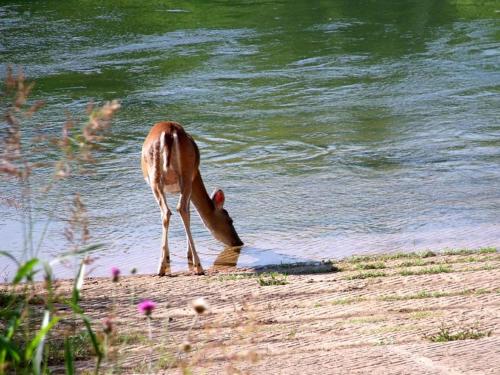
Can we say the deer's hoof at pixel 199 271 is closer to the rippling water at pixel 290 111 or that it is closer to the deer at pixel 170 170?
the deer at pixel 170 170

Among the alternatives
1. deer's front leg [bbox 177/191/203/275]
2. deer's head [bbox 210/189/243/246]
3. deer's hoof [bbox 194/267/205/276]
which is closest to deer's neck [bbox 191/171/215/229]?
deer's head [bbox 210/189/243/246]

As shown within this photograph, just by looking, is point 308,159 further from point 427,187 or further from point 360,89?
point 360,89

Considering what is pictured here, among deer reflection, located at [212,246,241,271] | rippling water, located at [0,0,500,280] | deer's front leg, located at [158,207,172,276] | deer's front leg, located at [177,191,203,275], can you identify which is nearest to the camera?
deer's front leg, located at [158,207,172,276]

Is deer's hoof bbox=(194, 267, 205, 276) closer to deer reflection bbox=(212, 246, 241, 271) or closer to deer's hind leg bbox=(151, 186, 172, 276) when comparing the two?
deer's hind leg bbox=(151, 186, 172, 276)

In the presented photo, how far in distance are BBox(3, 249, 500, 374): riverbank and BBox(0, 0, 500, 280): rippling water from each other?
57.4 inches

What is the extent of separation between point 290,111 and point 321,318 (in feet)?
32.8

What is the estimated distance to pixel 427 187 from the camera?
12.3 metres

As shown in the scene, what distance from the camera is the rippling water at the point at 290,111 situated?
35.7 ft

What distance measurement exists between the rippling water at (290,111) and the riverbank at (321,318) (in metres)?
1.46

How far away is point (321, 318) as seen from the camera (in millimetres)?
6840

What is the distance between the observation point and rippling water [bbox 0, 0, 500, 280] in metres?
10.9

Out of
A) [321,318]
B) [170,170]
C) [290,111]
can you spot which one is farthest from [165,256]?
[290,111]

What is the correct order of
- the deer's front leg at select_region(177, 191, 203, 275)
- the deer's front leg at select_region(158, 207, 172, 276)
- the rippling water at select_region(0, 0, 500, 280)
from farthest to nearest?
the rippling water at select_region(0, 0, 500, 280)
the deer's front leg at select_region(177, 191, 203, 275)
the deer's front leg at select_region(158, 207, 172, 276)

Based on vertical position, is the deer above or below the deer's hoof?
above
